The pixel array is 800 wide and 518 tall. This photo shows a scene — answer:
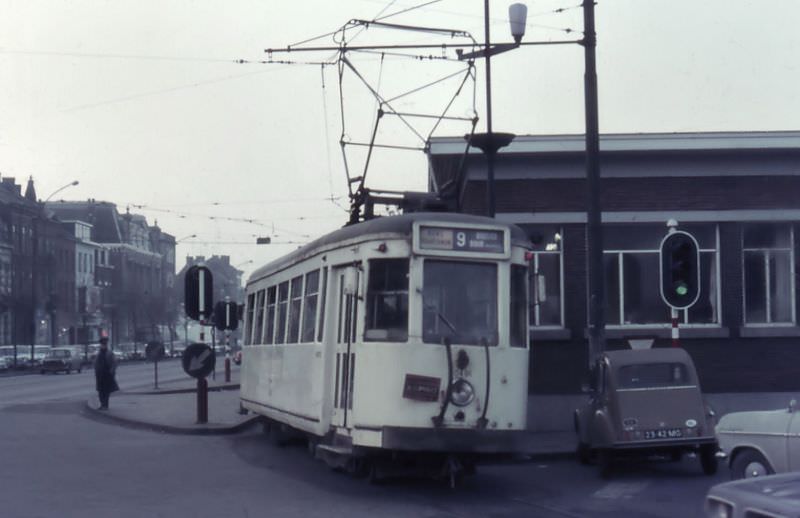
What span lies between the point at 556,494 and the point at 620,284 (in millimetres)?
9274

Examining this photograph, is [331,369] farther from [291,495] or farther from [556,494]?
[556,494]

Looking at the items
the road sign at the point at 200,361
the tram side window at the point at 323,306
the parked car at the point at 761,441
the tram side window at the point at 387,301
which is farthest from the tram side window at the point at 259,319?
the parked car at the point at 761,441

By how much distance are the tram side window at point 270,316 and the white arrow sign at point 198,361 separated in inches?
128

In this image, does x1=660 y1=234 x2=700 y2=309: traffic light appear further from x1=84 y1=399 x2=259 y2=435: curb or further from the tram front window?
x1=84 y1=399 x2=259 y2=435: curb

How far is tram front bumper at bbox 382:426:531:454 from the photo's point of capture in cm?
1286

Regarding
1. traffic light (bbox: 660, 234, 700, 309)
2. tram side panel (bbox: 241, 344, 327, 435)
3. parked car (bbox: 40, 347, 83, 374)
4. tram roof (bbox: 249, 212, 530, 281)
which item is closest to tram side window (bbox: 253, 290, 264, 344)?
tram side panel (bbox: 241, 344, 327, 435)

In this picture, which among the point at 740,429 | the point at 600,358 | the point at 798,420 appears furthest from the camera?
the point at 600,358

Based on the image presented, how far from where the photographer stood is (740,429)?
41.0 ft

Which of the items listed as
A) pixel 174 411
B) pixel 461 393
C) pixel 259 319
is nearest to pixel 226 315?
pixel 174 411

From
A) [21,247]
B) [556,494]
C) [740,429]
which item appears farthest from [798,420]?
[21,247]

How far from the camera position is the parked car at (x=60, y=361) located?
62656mm

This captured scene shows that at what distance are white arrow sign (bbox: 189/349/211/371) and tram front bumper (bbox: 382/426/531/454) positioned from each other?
10.4 meters

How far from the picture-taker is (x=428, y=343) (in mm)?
13156

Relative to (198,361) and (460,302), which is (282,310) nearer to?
(198,361)
